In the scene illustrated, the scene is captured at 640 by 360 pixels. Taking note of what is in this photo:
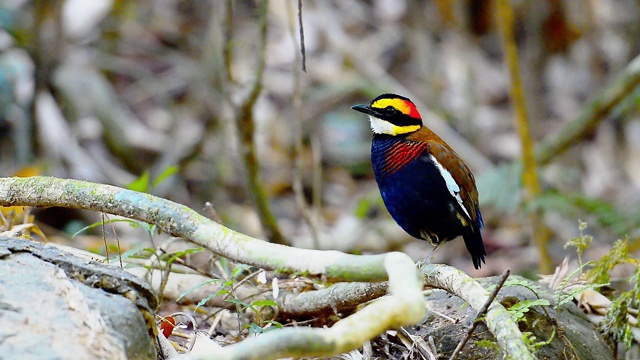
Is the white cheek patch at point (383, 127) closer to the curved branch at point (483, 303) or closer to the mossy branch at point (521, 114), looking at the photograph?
the curved branch at point (483, 303)

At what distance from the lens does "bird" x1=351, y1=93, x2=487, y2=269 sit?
4051 millimetres

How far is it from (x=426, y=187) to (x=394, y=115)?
49 cm

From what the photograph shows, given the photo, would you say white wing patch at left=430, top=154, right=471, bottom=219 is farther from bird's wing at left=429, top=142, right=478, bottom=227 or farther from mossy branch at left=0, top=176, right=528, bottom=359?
mossy branch at left=0, top=176, right=528, bottom=359

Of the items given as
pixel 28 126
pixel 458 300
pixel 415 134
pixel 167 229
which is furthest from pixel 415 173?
pixel 28 126

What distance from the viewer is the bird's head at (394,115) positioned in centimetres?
429

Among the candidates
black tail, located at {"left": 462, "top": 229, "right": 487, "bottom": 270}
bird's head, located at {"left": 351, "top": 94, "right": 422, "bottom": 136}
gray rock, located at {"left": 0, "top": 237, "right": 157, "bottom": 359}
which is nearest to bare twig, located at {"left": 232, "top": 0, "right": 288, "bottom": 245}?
bird's head, located at {"left": 351, "top": 94, "right": 422, "bottom": 136}

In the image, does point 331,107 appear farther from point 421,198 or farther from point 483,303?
point 483,303

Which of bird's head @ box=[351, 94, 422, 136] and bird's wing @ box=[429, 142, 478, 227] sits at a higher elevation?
bird's head @ box=[351, 94, 422, 136]

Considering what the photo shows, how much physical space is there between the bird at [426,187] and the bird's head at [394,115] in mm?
13

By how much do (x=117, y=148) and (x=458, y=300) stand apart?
543 centimetres

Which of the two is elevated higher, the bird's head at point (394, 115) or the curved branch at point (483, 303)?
the bird's head at point (394, 115)

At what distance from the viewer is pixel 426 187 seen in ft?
13.3

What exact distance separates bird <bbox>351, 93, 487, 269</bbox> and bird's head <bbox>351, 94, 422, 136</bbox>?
13 mm

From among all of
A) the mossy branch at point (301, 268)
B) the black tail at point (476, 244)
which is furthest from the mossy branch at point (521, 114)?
the mossy branch at point (301, 268)
